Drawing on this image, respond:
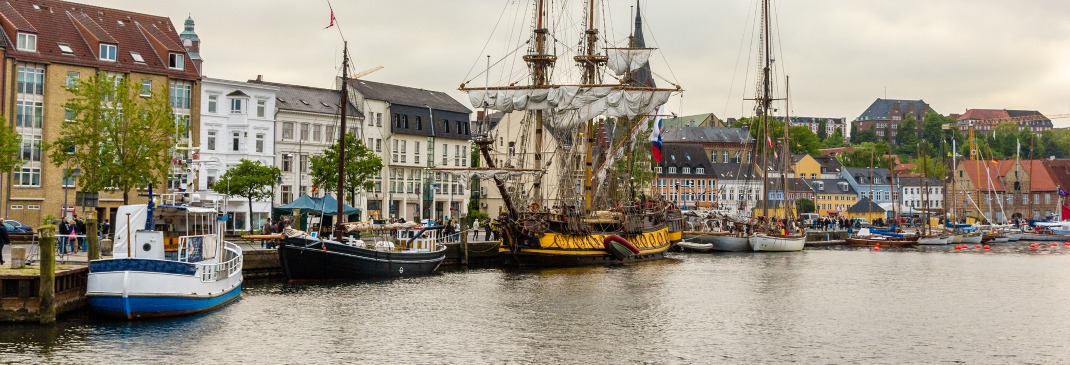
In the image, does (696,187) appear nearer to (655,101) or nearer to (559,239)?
(655,101)

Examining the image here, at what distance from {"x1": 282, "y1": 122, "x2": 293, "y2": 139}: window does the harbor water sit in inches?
1549

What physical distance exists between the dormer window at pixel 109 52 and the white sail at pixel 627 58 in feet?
139

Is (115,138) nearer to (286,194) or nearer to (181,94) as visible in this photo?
(181,94)

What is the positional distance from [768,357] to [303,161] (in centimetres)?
7228

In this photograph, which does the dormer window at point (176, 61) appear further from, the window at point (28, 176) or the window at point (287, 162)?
the window at point (287, 162)

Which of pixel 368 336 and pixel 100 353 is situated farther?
pixel 368 336

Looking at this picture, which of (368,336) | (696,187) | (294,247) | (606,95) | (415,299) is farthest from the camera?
(696,187)

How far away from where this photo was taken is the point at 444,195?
399ft

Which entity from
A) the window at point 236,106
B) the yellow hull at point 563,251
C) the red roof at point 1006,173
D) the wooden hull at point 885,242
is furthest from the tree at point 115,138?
the red roof at point 1006,173

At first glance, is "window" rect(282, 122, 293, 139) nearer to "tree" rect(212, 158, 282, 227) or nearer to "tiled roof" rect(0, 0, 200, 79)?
"tiled roof" rect(0, 0, 200, 79)

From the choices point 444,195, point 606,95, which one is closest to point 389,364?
point 606,95

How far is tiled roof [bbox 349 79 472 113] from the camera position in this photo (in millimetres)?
111938

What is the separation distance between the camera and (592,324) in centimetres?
4247

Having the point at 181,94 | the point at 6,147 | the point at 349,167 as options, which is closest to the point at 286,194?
the point at 181,94
